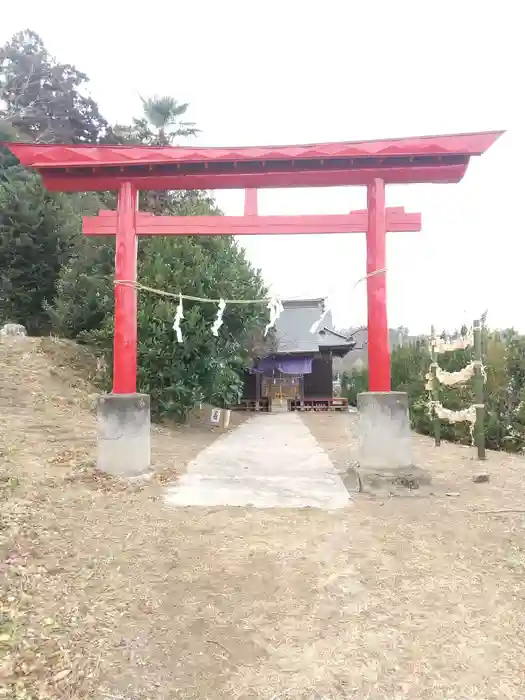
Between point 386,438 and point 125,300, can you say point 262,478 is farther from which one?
point 125,300

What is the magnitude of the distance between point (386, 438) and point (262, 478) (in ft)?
5.65

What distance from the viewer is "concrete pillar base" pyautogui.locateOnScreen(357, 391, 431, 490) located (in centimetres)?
589

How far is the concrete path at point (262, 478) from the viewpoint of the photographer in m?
5.30

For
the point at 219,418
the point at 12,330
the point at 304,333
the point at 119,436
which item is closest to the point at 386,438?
the point at 119,436

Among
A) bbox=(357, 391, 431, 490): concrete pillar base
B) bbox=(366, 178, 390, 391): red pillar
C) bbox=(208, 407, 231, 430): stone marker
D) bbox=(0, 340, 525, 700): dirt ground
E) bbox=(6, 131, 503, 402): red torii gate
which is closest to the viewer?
bbox=(0, 340, 525, 700): dirt ground

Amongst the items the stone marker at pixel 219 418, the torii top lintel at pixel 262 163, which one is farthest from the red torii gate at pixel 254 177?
the stone marker at pixel 219 418

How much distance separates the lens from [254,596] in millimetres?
3293

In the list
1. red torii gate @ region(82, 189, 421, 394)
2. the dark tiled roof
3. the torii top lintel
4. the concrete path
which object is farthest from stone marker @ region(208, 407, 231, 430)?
the torii top lintel

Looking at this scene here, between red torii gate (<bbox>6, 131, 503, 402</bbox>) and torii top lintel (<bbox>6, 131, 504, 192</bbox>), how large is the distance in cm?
1

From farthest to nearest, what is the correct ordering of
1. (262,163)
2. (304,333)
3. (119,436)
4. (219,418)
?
(304,333) → (219,418) → (262,163) → (119,436)

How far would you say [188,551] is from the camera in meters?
3.94

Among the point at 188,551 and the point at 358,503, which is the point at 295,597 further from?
the point at 358,503

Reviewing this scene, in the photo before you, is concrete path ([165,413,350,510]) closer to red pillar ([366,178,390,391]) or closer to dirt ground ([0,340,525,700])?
dirt ground ([0,340,525,700])

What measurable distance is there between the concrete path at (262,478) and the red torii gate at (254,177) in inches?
58.8
